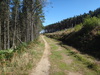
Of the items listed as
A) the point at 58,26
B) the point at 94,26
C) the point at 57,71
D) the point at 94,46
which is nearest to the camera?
the point at 57,71

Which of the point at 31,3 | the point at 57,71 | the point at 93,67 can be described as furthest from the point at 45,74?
the point at 31,3

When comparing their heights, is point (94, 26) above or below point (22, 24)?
below

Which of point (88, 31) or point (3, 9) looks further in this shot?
point (3, 9)

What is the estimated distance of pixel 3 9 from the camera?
20391 mm

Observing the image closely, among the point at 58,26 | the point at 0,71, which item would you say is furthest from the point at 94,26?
the point at 58,26

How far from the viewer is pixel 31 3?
17.7m

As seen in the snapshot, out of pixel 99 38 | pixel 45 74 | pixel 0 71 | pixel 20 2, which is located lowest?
pixel 45 74

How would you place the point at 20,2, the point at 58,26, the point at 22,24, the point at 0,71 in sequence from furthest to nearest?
the point at 58,26
the point at 22,24
the point at 20,2
the point at 0,71

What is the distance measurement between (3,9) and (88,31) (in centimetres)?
1741

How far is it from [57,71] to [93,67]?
247 centimetres

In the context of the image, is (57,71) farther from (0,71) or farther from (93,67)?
(0,71)

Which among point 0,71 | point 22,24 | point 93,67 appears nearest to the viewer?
point 0,71

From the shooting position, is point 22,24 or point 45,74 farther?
point 22,24

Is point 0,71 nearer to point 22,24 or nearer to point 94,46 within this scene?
point 94,46
